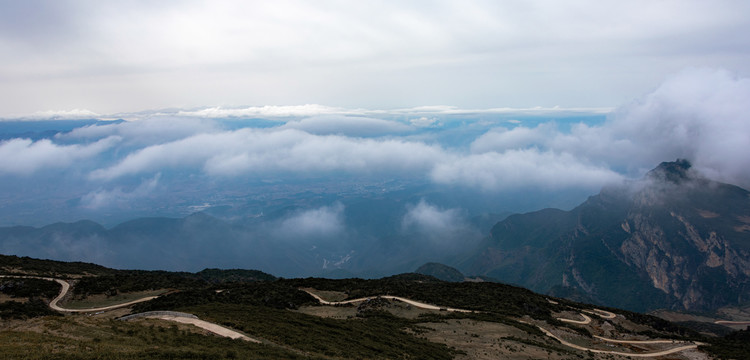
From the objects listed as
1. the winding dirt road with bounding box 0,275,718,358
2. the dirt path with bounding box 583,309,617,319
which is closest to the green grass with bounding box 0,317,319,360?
the winding dirt road with bounding box 0,275,718,358

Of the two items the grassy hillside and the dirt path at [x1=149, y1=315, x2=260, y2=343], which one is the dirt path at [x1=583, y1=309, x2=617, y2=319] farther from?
the dirt path at [x1=149, y1=315, x2=260, y2=343]

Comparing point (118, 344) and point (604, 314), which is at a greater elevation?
point (118, 344)

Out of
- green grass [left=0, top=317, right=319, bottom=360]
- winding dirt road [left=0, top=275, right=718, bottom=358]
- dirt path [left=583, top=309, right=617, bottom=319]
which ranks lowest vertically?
dirt path [left=583, top=309, right=617, bottom=319]

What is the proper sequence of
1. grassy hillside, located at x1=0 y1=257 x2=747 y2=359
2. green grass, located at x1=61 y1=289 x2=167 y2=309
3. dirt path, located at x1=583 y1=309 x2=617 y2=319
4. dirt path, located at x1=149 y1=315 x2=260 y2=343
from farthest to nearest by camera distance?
1. dirt path, located at x1=583 y1=309 x2=617 y2=319
2. green grass, located at x1=61 y1=289 x2=167 y2=309
3. dirt path, located at x1=149 y1=315 x2=260 y2=343
4. grassy hillside, located at x1=0 y1=257 x2=747 y2=359

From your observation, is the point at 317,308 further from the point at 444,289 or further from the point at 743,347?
the point at 743,347

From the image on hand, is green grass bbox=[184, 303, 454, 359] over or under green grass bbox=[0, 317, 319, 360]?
under

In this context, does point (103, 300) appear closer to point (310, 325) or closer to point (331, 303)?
point (331, 303)

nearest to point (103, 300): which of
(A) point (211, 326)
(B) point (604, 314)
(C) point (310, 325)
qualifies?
(A) point (211, 326)

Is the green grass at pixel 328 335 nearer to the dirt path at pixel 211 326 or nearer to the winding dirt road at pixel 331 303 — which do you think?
the dirt path at pixel 211 326

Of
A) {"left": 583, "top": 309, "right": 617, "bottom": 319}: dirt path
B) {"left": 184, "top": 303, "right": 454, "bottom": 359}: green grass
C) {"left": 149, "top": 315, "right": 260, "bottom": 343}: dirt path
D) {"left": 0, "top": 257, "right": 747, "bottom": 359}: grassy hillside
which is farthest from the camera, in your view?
{"left": 583, "top": 309, "right": 617, "bottom": 319}: dirt path

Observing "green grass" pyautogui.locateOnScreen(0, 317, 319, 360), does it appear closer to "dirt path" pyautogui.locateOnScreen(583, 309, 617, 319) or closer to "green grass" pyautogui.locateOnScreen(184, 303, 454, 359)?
"green grass" pyautogui.locateOnScreen(184, 303, 454, 359)

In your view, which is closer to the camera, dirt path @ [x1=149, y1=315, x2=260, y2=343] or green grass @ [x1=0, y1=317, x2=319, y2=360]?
green grass @ [x1=0, y1=317, x2=319, y2=360]
